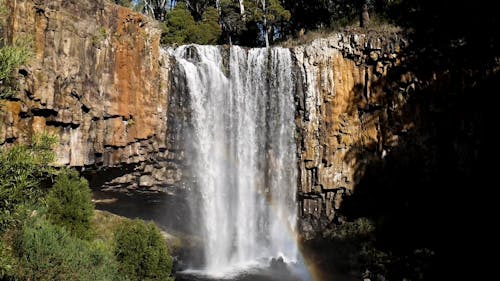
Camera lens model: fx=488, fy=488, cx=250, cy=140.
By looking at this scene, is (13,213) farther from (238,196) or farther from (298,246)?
(298,246)

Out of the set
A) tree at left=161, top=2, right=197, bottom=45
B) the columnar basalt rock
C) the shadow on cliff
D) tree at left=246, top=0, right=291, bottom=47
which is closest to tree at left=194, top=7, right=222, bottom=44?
tree at left=161, top=2, right=197, bottom=45

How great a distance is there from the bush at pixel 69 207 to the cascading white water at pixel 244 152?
7.42 metres

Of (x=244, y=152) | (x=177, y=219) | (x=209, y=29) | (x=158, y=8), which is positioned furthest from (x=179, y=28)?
(x=177, y=219)

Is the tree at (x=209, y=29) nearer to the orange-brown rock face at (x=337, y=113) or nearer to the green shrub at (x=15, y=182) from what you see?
the orange-brown rock face at (x=337, y=113)

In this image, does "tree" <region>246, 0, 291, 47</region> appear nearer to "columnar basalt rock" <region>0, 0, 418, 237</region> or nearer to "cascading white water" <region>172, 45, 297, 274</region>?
"cascading white water" <region>172, 45, 297, 274</region>

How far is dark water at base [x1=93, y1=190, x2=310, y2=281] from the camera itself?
1955cm

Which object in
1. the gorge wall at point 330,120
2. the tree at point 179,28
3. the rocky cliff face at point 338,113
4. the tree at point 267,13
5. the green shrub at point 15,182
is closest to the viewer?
the green shrub at point 15,182

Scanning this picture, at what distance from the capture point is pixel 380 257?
17.9 meters

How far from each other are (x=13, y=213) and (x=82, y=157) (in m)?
9.73

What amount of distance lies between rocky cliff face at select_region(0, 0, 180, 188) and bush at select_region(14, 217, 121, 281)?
4.50 m

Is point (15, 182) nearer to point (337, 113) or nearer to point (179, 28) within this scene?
point (337, 113)

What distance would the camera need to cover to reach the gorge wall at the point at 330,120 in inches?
747

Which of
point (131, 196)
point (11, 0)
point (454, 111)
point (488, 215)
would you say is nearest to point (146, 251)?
point (131, 196)

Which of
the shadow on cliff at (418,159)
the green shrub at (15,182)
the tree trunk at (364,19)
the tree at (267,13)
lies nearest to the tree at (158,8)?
the tree at (267,13)
